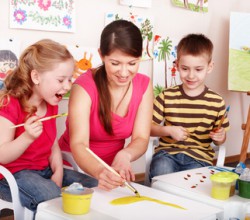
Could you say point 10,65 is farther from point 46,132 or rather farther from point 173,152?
point 173,152

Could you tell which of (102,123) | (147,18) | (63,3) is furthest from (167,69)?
(102,123)

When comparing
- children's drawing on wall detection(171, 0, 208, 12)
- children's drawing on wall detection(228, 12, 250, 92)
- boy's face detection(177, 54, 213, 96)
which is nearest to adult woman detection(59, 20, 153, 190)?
boy's face detection(177, 54, 213, 96)

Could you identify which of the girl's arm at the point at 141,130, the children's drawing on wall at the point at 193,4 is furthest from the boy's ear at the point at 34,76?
the children's drawing on wall at the point at 193,4

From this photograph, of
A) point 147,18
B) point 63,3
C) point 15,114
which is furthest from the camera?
point 147,18

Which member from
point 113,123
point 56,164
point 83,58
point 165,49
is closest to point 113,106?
point 113,123

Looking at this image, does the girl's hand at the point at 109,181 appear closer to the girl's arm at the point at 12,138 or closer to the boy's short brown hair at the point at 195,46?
the girl's arm at the point at 12,138

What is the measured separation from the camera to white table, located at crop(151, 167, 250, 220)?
116cm

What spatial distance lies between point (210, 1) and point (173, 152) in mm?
1621

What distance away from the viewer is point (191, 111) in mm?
1809

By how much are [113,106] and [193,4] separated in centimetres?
154

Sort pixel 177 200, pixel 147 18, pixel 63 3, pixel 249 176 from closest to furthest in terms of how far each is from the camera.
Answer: pixel 177 200
pixel 249 176
pixel 63 3
pixel 147 18

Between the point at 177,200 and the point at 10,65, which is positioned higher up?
the point at 10,65

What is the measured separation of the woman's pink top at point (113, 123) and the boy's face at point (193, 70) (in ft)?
0.79

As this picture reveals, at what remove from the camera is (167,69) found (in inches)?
107
